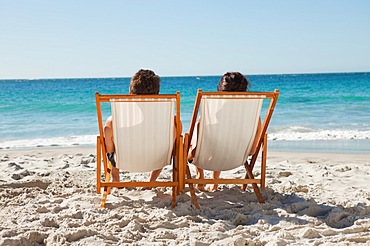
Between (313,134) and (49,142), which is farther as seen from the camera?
(313,134)

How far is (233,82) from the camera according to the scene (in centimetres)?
375

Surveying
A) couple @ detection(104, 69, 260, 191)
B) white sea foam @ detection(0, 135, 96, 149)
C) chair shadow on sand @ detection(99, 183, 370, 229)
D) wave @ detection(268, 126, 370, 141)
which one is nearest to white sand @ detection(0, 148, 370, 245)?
chair shadow on sand @ detection(99, 183, 370, 229)

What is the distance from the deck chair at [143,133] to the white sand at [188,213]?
0.28 m

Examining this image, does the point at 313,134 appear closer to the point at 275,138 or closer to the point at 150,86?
the point at 275,138

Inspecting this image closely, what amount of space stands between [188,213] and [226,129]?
2.28ft

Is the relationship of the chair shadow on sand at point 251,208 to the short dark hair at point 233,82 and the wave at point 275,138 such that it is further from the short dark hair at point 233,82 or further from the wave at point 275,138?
the wave at point 275,138

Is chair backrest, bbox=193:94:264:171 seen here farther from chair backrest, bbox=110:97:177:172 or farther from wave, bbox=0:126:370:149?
wave, bbox=0:126:370:149

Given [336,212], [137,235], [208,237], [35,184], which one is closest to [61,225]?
[137,235]

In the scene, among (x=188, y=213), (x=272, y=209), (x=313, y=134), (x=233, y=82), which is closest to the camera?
(x=188, y=213)

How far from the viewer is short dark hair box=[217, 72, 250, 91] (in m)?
3.76

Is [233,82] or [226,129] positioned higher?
[233,82]

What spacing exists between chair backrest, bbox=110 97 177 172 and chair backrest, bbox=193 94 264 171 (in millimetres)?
245

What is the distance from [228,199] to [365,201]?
1.04 metres

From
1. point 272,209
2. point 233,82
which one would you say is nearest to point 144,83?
point 233,82
